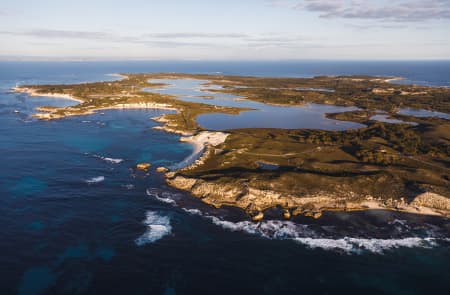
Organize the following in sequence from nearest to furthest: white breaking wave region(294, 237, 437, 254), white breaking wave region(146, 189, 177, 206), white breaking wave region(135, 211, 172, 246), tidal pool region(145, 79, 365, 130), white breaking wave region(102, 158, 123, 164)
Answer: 1. white breaking wave region(294, 237, 437, 254)
2. white breaking wave region(135, 211, 172, 246)
3. white breaking wave region(146, 189, 177, 206)
4. white breaking wave region(102, 158, 123, 164)
5. tidal pool region(145, 79, 365, 130)

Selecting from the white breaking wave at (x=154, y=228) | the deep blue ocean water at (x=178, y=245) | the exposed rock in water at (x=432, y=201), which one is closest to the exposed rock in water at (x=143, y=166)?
the deep blue ocean water at (x=178, y=245)

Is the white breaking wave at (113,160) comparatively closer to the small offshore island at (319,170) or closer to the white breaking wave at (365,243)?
the small offshore island at (319,170)

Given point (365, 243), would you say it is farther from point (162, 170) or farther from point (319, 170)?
point (162, 170)

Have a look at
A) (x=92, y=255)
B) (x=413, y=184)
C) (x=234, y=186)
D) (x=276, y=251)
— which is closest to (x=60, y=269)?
(x=92, y=255)

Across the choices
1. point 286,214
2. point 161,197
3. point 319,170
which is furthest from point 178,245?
point 319,170

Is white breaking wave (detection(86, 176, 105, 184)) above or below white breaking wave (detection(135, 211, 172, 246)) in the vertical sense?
above

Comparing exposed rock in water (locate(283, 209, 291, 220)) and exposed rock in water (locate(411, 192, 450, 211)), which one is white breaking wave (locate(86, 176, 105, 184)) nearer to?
exposed rock in water (locate(283, 209, 291, 220))

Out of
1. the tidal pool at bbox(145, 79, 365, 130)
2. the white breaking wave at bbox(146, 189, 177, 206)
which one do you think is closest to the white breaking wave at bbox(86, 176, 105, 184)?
the white breaking wave at bbox(146, 189, 177, 206)
